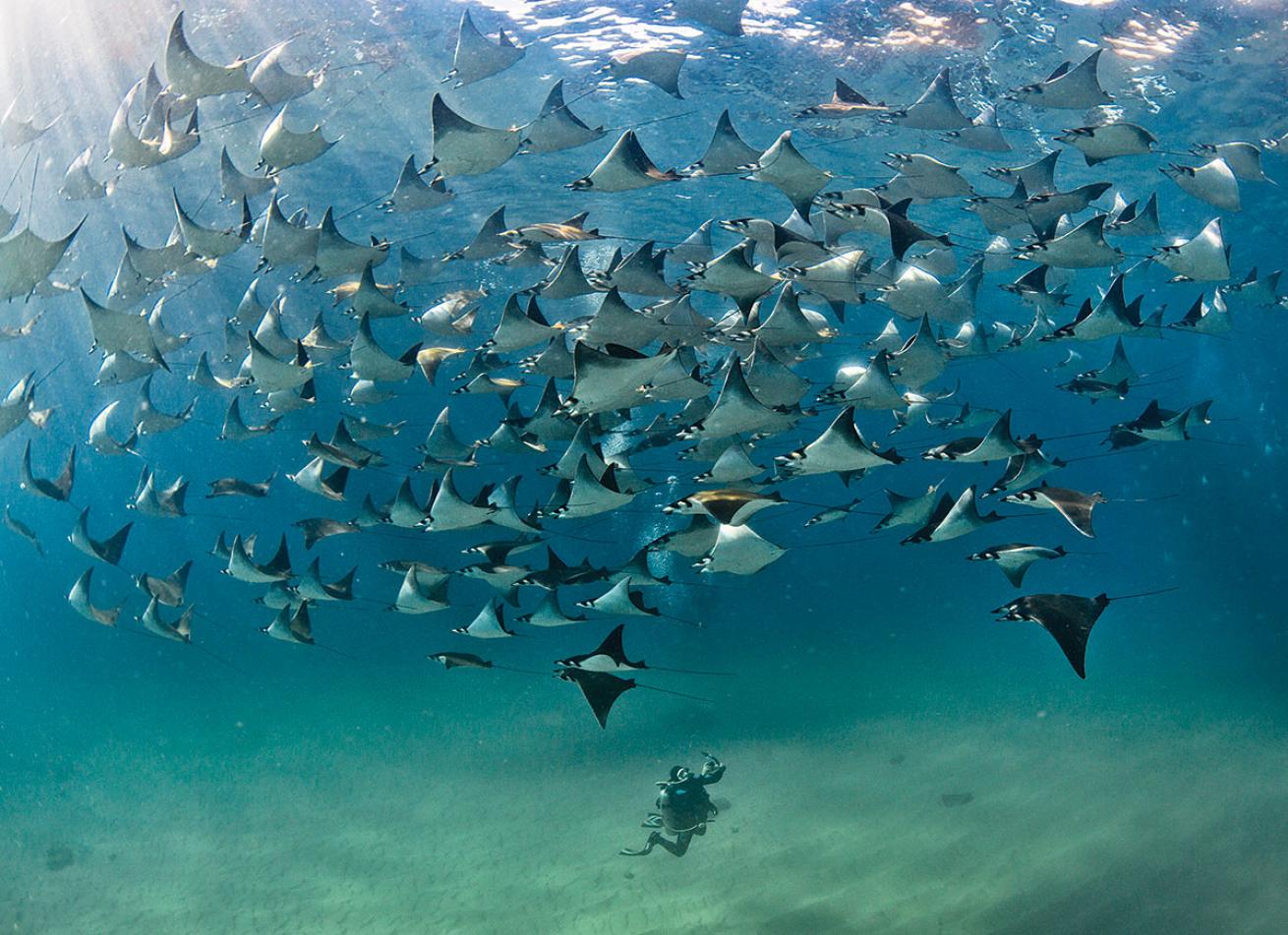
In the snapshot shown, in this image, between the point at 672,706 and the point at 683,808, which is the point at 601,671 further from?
the point at 672,706

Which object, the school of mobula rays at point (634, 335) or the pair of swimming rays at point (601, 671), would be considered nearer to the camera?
the school of mobula rays at point (634, 335)

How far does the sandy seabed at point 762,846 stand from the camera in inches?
350

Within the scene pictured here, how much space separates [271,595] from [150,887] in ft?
30.5

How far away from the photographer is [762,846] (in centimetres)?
1142

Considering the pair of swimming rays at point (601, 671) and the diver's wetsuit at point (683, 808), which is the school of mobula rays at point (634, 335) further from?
the diver's wetsuit at point (683, 808)

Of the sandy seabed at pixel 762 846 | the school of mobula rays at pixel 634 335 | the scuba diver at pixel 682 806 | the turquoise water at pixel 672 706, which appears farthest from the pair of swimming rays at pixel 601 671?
the sandy seabed at pixel 762 846

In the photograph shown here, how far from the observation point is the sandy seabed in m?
8.89

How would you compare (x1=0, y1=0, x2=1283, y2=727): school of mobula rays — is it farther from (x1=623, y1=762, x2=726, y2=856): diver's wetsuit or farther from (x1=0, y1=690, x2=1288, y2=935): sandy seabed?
(x1=0, y1=690, x2=1288, y2=935): sandy seabed

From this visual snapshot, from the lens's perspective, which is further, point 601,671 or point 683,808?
point 683,808

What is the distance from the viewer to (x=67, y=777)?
29312 mm

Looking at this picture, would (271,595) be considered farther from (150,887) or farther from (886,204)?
(150,887)

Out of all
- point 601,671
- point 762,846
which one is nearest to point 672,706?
point 762,846

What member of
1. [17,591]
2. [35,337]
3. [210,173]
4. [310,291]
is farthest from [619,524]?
[17,591]

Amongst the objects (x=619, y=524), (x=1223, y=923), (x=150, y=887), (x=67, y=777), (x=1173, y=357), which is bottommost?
(x=1173, y=357)
